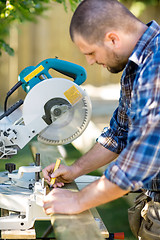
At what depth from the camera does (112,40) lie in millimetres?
1817

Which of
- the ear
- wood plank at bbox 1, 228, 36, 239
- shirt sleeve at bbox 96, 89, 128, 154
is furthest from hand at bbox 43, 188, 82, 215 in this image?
the ear

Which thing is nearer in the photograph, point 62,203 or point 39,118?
point 62,203

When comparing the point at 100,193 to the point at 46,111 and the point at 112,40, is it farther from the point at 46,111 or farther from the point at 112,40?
the point at 46,111

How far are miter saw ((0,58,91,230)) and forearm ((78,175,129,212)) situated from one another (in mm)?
551

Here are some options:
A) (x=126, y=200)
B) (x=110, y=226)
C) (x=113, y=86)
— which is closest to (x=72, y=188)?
(x=110, y=226)

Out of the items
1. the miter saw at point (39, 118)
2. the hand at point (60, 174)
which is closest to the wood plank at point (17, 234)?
the miter saw at point (39, 118)

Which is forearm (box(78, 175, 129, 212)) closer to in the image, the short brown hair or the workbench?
the workbench

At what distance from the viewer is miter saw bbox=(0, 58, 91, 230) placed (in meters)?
2.42

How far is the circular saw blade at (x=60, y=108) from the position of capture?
7.97 ft

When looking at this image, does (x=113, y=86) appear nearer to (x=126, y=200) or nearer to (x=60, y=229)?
(x=126, y=200)

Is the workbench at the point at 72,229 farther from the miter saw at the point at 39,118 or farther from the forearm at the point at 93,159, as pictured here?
the forearm at the point at 93,159

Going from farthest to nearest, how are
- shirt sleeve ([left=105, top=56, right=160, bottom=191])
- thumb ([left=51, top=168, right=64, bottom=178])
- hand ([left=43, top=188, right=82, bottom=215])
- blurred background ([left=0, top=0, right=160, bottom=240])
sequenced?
blurred background ([left=0, top=0, right=160, bottom=240]) → thumb ([left=51, top=168, right=64, bottom=178]) → hand ([left=43, top=188, right=82, bottom=215]) → shirt sleeve ([left=105, top=56, right=160, bottom=191])

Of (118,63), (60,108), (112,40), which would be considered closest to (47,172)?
(60,108)

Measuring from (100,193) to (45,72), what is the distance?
1042 mm
